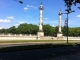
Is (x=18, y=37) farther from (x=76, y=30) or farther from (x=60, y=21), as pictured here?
(x=76, y=30)

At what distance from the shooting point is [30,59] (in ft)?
46.8

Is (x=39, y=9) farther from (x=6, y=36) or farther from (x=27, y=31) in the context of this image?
(x=27, y=31)

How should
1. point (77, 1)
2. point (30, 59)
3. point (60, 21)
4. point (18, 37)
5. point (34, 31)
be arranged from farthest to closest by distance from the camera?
1. point (34, 31)
2. point (60, 21)
3. point (18, 37)
4. point (77, 1)
5. point (30, 59)

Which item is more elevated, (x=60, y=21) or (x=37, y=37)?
(x=60, y=21)

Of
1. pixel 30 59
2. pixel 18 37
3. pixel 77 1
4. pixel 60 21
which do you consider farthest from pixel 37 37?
pixel 30 59

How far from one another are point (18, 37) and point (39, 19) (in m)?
11.9

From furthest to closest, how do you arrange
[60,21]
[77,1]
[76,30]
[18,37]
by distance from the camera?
[76,30], [60,21], [18,37], [77,1]

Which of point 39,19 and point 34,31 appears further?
point 34,31

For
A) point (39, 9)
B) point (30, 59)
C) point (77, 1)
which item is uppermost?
point (39, 9)

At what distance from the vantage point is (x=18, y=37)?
88.1 m

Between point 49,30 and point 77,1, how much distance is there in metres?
143

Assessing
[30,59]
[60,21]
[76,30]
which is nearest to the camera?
[30,59]

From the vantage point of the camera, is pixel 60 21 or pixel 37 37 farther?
pixel 60 21

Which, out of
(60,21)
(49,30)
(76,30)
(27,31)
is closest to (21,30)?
(27,31)
